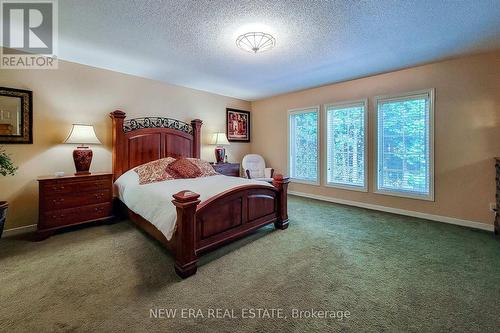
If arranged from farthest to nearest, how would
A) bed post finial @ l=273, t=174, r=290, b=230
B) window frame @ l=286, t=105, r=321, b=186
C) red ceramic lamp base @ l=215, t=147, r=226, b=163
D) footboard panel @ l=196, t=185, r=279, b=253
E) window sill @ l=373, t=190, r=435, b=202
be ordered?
red ceramic lamp base @ l=215, t=147, r=226, b=163
window frame @ l=286, t=105, r=321, b=186
window sill @ l=373, t=190, r=435, b=202
bed post finial @ l=273, t=174, r=290, b=230
footboard panel @ l=196, t=185, r=279, b=253

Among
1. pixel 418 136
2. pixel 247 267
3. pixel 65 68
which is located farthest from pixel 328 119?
pixel 65 68

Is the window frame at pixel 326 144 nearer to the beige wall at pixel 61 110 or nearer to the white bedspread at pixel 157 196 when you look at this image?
the white bedspread at pixel 157 196

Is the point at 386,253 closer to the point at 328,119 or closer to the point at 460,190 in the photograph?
the point at 460,190

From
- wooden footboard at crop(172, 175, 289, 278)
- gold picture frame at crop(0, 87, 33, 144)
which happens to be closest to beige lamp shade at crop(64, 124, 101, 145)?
gold picture frame at crop(0, 87, 33, 144)

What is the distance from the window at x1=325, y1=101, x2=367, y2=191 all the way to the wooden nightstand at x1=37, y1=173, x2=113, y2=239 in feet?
13.5

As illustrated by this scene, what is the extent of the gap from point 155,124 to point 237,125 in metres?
2.17

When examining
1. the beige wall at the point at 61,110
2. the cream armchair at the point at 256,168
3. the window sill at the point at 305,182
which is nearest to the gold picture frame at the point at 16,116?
the beige wall at the point at 61,110

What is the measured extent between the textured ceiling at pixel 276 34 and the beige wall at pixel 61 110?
0.26 meters

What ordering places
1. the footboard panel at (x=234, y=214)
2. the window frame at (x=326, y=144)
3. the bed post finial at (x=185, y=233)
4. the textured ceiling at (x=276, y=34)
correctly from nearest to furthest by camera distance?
the bed post finial at (x=185, y=233)
the textured ceiling at (x=276, y=34)
the footboard panel at (x=234, y=214)
the window frame at (x=326, y=144)

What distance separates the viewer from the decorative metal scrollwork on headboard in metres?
3.88

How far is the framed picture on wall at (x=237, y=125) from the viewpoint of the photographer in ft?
18.2

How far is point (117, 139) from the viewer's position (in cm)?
363

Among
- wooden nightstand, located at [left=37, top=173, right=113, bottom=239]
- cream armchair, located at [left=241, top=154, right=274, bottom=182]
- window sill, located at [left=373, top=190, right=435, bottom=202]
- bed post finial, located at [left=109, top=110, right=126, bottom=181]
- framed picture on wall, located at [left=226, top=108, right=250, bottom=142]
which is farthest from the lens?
framed picture on wall, located at [left=226, top=108, right=250, bottom=142]

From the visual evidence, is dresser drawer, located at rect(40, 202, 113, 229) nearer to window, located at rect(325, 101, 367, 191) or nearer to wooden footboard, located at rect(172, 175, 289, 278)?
wooden footboard, located at rect(172, 175, 289, 278)
